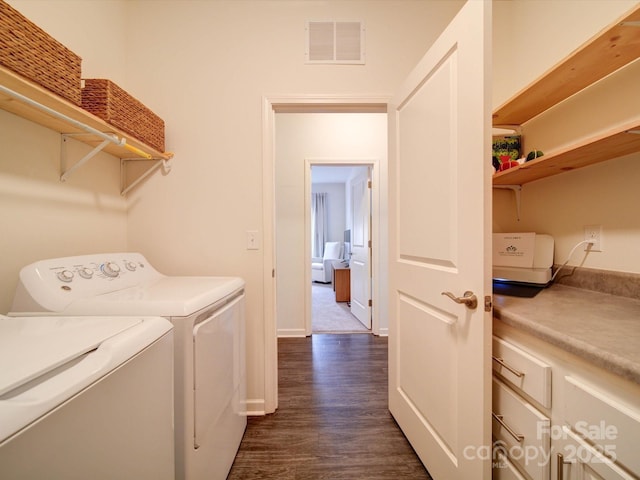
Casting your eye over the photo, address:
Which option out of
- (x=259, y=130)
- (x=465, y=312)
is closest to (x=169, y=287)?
(x=259, y=130)

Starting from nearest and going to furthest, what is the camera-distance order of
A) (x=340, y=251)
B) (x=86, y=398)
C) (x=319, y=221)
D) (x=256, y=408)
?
(x=86, y=398) → (x=256, y=408) → (x=340, y=251) → (x=319, y=221)

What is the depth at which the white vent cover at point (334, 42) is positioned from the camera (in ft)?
5.42

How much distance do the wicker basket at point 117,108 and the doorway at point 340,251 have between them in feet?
6.07

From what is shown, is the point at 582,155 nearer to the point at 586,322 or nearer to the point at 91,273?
the point at 586,322

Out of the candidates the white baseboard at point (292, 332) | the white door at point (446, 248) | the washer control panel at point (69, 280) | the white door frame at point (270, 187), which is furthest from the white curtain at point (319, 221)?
the washer control panel at point (69, 280)

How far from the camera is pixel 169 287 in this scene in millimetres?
1196

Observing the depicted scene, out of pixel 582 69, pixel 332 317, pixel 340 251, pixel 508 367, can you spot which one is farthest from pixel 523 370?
pixel 340 251

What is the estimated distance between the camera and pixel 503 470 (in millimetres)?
898

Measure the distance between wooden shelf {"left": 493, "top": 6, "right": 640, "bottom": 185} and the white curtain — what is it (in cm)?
601

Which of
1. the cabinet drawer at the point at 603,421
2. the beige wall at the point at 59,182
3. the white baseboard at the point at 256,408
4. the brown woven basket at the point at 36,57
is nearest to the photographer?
the cabinet drawer at the point at 603,421

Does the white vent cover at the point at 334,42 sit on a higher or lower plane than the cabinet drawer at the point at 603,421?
higher

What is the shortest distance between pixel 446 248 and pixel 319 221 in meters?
6.43

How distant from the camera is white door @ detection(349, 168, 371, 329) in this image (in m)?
3.18

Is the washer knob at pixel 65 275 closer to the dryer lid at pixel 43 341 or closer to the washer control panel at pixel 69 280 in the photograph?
the washer control panel at pixel 69 280
